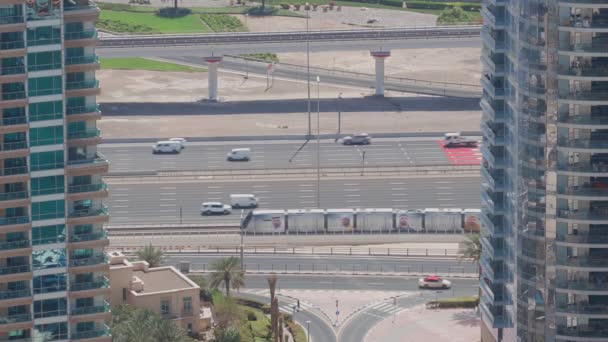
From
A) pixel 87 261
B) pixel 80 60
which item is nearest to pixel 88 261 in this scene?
pixel 87 261

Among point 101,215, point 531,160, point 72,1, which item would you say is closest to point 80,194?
point 101,215

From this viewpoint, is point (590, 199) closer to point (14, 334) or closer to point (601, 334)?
point (601, 334)

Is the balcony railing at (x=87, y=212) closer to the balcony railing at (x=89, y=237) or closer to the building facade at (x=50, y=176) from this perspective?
the building facade at (x=50, y=176)

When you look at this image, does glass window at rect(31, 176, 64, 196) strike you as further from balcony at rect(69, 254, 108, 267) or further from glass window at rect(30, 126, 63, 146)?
balcony at rect(69, 254, 108, 267)

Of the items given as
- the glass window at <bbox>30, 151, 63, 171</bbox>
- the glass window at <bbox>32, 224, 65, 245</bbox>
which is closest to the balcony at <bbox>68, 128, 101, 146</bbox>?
the glass window at <bbox>30, 151, 63, 171</bbox>

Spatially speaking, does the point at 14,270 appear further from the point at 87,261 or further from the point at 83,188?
the point at 83,188

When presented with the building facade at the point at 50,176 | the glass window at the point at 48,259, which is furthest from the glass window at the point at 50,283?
the glass window at the point at 48,259

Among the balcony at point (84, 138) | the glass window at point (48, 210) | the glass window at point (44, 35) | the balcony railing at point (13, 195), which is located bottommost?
the glass window at point (48, 210)
